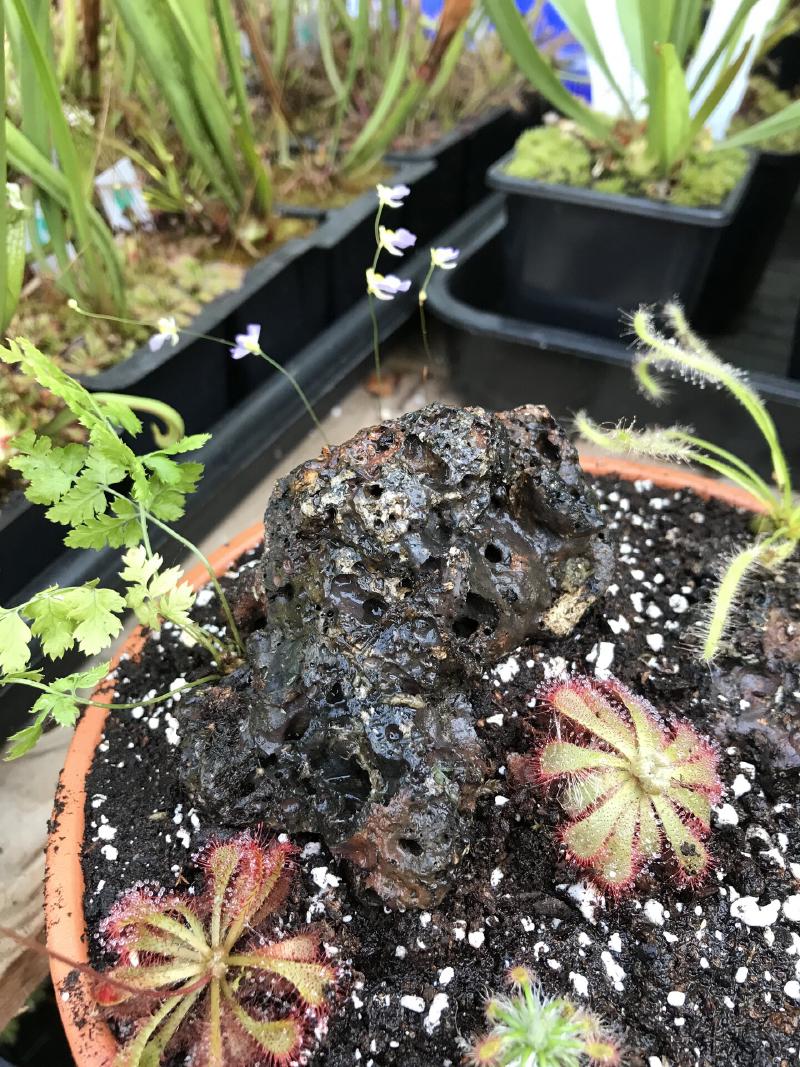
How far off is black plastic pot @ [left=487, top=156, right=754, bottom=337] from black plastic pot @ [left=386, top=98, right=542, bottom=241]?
41cm

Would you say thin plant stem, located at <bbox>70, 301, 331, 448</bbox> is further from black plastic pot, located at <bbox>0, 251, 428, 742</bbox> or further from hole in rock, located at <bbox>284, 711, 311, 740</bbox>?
hole in rock, located at <bbox>284, 711, 311, 740</bbox>

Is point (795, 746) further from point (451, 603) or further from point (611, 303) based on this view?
point (611, 303)

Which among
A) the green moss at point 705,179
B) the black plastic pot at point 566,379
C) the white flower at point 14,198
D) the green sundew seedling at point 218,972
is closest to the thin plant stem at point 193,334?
→ the white flower at point 14,198

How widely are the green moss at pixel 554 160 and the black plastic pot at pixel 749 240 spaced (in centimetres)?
38

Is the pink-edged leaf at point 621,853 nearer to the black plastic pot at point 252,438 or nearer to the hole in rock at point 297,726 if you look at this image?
the hole in rock at point 297,726

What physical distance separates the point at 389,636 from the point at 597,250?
3.98 ft

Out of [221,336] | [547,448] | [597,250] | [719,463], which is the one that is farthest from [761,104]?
[547,448]

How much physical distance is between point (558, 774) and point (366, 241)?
1.42m

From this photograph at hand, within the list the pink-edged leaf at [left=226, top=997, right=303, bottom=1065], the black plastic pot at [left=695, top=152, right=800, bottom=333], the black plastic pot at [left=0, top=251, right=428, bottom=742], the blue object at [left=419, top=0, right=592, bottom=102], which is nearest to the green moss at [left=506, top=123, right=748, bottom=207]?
the black plastic pot at [left=695, top=152, right=800, bottom=333]

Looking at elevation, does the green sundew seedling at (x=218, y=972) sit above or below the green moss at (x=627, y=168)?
below

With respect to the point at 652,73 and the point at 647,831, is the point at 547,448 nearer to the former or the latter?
the point at 647,831

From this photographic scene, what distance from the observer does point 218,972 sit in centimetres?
77

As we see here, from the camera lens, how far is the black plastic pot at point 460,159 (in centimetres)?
210

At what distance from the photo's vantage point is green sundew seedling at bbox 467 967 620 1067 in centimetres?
65
